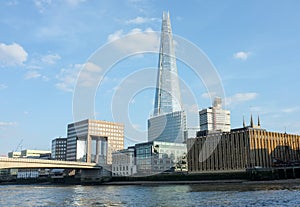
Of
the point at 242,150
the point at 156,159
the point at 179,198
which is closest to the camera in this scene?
the point at 179,198

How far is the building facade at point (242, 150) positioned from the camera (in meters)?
150

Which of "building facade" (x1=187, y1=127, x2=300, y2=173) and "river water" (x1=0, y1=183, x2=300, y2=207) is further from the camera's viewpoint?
"building facade" (x1=187, y1=127, x2=300, y2=173)

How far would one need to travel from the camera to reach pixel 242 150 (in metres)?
151

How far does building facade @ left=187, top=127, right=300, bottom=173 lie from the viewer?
5906 inches

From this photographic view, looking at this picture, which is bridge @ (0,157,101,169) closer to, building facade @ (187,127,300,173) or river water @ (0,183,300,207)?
river water @ (0,183,300,207)

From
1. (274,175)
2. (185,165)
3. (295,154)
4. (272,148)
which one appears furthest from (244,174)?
(185,165)

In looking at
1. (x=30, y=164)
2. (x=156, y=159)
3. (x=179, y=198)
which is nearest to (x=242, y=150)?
(x=156, y=159)

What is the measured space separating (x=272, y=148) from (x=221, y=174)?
31.6 meters

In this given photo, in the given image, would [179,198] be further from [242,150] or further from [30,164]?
[242,150]

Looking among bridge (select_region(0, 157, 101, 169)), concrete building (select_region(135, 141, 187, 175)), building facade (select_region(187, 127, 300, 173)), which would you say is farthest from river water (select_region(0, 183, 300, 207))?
concrete building (select_region(135, 141, 187, 175))

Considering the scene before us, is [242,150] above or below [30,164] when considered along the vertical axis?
above

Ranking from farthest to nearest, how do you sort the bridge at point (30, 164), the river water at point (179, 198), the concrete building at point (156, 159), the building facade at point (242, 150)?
the concrete building at point (156, 159), the building facade at point (242, 150), the bridge at point (30, 164), the river water at point (179, 198)

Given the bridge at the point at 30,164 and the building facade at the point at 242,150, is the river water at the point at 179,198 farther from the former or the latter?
the building facade at the point at 242,150

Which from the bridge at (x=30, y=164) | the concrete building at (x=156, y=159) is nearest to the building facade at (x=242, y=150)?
the concrete building at (x=156, y=159)
